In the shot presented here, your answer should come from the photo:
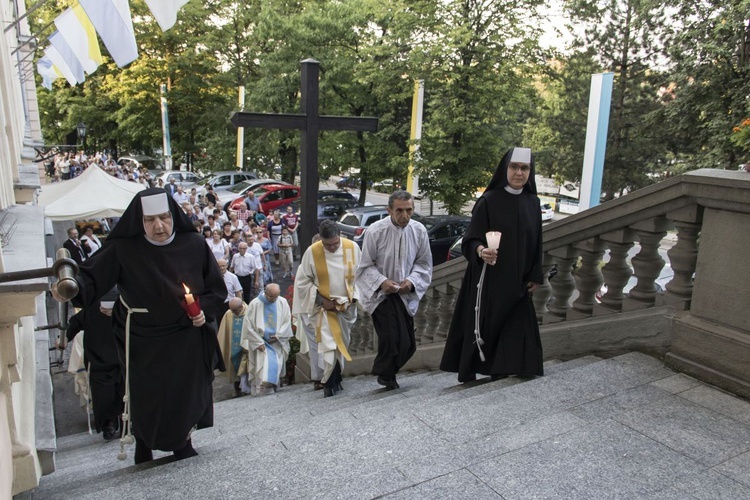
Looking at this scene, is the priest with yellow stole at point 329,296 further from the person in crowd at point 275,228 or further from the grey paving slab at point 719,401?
the person in crowd at point 275,228

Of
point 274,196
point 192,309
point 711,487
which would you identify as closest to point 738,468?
point 711,487

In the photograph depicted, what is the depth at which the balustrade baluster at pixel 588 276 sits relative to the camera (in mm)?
4676

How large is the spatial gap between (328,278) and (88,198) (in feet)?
31.5

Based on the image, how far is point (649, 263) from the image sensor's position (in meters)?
4.34

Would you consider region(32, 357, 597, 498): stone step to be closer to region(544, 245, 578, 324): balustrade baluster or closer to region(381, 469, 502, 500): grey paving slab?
region(544, 245, 578, 324): balustrade baluster

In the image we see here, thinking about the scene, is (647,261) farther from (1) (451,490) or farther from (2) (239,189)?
(2) (239,189)

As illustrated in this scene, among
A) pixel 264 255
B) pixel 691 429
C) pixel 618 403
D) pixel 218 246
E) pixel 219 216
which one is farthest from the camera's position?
pixel 219 216

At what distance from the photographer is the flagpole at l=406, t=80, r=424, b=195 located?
17891 mm

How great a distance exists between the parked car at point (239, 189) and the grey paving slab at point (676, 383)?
2092 cm

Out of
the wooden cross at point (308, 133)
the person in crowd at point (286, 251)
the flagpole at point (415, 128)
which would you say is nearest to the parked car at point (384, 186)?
the flagpole at point (415, 128)

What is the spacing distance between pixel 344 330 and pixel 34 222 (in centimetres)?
330

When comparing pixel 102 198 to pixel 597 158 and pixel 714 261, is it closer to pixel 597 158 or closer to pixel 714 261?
pixel 597 158

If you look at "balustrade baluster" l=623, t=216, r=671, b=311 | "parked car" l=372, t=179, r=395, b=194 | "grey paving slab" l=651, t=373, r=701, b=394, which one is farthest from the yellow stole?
"parked car" l=372, t=179, r=395, b=194

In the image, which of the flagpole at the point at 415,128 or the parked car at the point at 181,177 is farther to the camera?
the parked car at the point at 181,177
